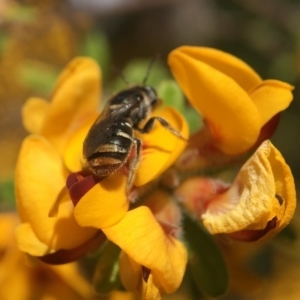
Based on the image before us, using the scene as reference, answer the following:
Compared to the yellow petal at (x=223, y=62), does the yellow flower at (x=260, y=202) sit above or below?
below

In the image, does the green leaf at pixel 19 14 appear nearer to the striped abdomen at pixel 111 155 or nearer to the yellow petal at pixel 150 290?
the striped abdomen at pixel 111 155

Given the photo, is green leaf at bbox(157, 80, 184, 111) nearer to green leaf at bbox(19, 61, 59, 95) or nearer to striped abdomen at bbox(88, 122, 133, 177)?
striped abdomen at bbox(88, 122, 133, 177)

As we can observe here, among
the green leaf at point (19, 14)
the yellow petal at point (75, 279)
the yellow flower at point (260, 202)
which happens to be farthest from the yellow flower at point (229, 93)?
the green leaf at point (19, 14)

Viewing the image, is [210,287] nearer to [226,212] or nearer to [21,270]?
[226,212]

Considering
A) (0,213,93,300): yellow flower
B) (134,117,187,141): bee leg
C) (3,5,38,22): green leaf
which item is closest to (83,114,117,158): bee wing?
(134,117,187,141): bee leg

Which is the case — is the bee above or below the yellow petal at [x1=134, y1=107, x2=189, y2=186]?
above

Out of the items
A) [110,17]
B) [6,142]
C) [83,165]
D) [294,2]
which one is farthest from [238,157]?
[110,17]
